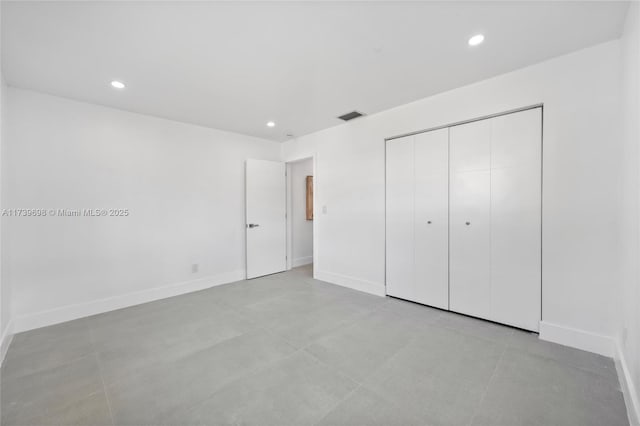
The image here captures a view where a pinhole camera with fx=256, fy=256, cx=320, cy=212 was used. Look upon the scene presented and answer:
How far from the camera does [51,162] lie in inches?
118

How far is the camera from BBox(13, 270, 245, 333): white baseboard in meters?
2.82

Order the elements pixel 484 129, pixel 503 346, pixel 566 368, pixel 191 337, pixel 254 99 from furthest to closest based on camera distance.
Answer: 1. pixel 254 99
2. pixel 484 129
3. pixel 191 337
4. pixel 503 346
5. pixel 566 368

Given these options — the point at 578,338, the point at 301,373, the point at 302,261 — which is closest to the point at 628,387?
the point at 578,338

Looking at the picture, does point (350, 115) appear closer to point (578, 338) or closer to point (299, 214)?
point (299, 214)

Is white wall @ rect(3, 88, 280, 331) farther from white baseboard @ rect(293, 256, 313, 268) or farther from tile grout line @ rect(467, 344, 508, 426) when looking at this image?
tile grout line @ rect(467, 344, 508, 426)

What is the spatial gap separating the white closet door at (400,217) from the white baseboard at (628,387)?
5.93ft

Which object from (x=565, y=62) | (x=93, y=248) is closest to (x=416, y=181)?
(x=565, y=62)

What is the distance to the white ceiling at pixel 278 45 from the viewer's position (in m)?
1.77

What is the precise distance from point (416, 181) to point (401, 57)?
5.04ft

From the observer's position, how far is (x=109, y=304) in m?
3.29

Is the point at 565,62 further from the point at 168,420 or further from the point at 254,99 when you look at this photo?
Answer: the point at 168,420

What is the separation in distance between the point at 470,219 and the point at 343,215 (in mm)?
1869

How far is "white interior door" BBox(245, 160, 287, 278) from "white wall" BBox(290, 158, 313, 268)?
427mm

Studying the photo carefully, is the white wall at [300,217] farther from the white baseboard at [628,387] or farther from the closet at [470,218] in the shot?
the white baseboard at [628,387]
